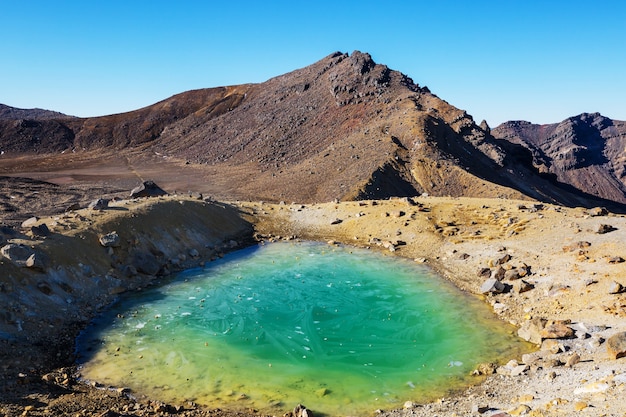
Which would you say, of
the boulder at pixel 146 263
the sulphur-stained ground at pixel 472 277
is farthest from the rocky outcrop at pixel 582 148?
the boulder at pixel 146 263

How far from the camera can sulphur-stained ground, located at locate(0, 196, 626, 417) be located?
10883mm

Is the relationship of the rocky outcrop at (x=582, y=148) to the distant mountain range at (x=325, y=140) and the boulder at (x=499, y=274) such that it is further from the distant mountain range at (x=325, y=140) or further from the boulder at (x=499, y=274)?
the boulder at (x=499, y=274)

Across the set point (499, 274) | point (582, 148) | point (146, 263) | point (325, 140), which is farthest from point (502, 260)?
point (582, 148)

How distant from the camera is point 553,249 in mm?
20469

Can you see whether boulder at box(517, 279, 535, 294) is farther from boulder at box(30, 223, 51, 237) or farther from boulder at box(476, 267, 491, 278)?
boulder at box(30, 223, 51, 237)

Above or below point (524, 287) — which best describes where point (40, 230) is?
above

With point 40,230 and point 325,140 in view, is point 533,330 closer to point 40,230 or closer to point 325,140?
point 40,230

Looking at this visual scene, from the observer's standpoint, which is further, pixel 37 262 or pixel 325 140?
pixel 325 140

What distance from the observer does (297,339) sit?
1548 cm

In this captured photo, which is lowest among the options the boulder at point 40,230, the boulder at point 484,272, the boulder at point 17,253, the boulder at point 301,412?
the boulder at point 301,412

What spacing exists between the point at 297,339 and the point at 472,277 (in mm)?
9480

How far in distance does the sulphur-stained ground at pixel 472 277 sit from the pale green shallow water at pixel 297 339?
0.67 m

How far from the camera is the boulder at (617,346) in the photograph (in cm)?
1180

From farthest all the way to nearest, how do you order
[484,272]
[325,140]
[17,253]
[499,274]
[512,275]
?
1. [325,140]
2. [484,272]
3. [499,274]
4. [512,275]
5. [17,253]
